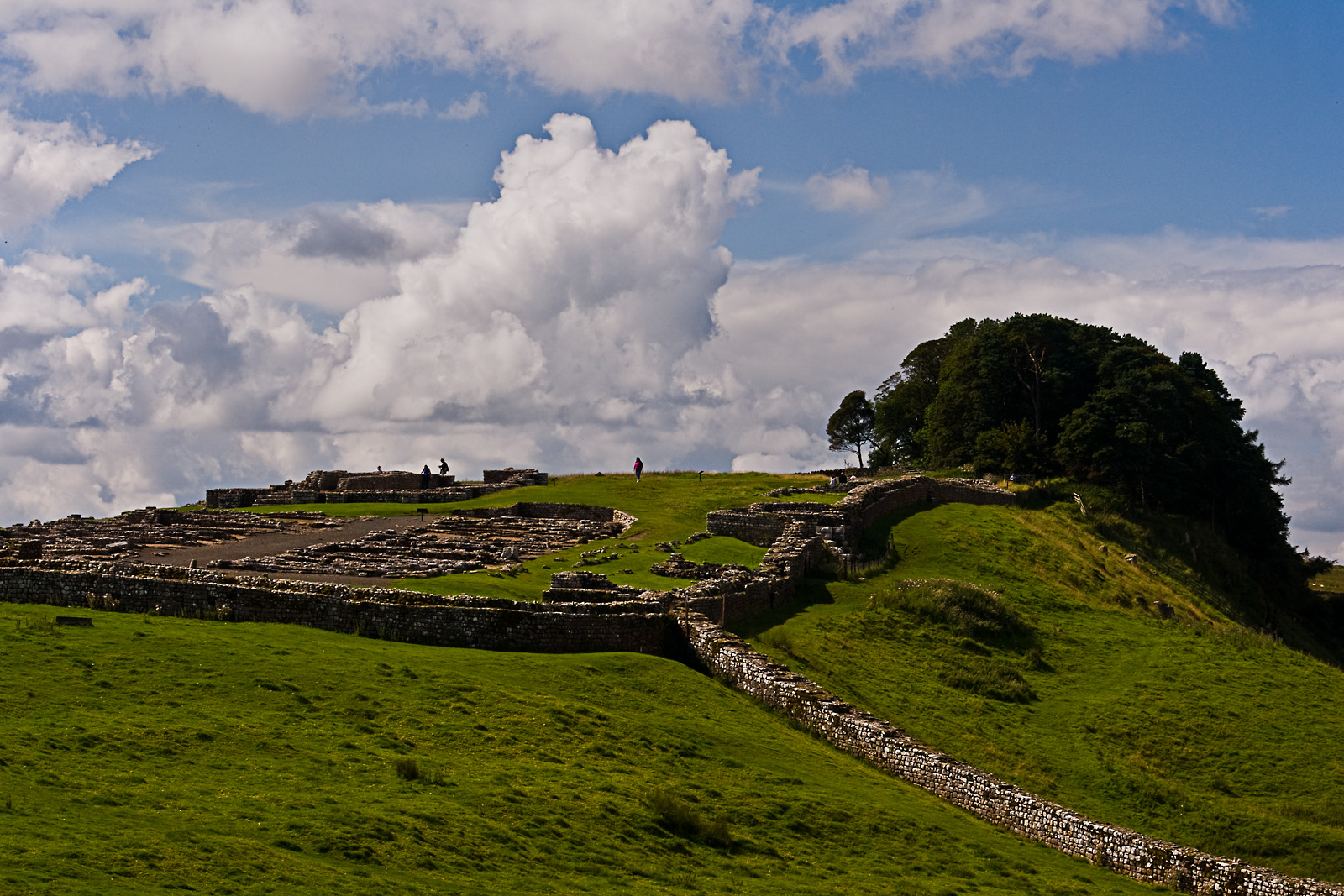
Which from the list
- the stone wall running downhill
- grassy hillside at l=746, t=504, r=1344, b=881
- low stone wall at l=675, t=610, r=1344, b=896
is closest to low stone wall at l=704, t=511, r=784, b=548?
grassy hillside at l=746, t=504, r=1344, b=881

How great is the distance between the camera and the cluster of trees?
84.4 metres

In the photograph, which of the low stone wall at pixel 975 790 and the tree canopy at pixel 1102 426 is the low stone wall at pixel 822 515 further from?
the tree canopy at pixel 1102 426

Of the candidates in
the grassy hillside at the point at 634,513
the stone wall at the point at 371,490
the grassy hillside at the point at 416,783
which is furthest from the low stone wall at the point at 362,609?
the stone wall at the point at 371,490

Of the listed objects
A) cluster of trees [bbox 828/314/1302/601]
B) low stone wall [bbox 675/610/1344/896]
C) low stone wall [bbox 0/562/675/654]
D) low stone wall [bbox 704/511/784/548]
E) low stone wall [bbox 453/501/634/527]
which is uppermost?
cluster of trees [bbox 828/314/1302/601]

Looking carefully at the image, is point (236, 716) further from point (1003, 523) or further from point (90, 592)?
point (1003, 523)

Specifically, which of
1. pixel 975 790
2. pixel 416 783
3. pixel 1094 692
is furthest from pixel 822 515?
pixel 416 783

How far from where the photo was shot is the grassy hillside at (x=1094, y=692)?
3216cm

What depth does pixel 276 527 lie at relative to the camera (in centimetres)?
5994

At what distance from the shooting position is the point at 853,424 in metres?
116

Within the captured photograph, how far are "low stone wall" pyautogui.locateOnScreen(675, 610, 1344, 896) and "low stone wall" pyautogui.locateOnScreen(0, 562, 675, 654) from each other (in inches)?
106

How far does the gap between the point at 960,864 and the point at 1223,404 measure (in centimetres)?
9353

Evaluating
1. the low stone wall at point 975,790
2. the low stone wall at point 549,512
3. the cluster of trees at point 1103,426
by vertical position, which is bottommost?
the low stone wall at point 975,790

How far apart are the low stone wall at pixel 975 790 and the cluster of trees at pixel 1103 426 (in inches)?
2172

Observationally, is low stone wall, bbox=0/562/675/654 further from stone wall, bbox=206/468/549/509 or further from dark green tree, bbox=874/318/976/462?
dark green tree, bbox=874/318/976/462
